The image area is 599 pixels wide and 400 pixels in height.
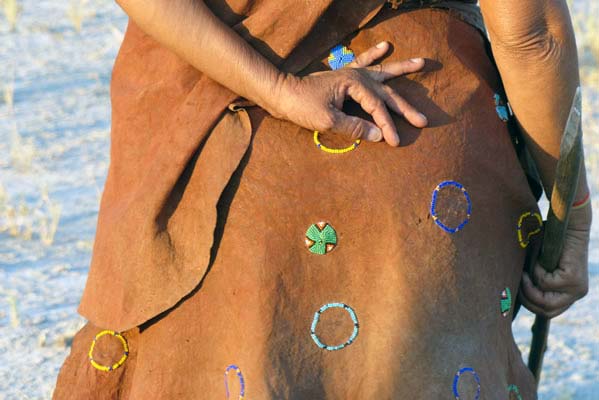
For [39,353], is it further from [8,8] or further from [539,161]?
[8,8]

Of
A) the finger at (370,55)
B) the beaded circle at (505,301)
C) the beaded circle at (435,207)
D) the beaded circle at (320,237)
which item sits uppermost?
the finger at (370,55)

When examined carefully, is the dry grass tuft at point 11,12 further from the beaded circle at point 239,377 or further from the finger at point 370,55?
the beaded circle at point 239,377

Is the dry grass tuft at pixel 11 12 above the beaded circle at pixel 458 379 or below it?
below

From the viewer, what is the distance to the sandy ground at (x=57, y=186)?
4.75m

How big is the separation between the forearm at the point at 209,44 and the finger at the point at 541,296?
763 mm

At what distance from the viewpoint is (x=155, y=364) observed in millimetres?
2221

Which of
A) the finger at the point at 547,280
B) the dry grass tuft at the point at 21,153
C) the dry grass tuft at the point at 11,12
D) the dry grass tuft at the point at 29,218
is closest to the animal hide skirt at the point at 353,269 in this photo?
the finger at the point at 547,280

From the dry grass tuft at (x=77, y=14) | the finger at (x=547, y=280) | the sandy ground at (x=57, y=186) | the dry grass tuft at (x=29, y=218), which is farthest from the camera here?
the dry grass tuft at (x=77, y=14)

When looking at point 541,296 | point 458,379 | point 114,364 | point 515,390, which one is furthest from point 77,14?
point 458,379

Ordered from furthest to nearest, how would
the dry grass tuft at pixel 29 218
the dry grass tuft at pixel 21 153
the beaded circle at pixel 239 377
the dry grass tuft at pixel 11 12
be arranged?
the dry grass tuft at pixel 11 12, the dry grass tuft at pixel 21 153, the dry grass tuft at pixel 29 218, the beaded circle at pixel 239 377

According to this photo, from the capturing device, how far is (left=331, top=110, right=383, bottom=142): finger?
2150 millimetres

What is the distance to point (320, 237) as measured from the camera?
84.1 inches

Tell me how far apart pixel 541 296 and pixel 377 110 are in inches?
25.4

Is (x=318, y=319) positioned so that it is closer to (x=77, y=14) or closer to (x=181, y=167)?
(x=181, y=167)
